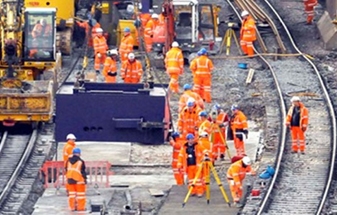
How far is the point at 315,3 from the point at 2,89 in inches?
576

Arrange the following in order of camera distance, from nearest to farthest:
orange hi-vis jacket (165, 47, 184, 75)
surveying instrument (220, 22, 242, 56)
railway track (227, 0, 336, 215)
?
railway track (227, 0, 336, 215)
orange hi-vis jacket (165, 47, 184, 75)
surveying instrument (220, 22, 242, 56)

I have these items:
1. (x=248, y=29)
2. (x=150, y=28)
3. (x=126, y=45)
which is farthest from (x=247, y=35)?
(x=126, y=45)

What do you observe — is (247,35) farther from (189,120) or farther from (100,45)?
(189,120)

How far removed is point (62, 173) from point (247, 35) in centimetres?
1253

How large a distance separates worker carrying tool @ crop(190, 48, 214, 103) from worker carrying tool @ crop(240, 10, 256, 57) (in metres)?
5.47

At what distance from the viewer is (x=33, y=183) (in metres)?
33.0

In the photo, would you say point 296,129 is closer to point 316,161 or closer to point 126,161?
point 316,161

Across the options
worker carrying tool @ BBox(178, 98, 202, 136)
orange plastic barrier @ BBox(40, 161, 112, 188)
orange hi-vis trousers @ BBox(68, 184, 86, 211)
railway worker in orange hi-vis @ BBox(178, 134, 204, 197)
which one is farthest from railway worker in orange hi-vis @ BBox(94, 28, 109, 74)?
orange hi-vis trousers @ BBox(68, 184, 86, 211)

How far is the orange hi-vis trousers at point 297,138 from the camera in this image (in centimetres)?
3362

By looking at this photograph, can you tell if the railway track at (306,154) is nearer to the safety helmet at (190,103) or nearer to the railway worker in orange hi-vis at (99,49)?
the safety helmet at (190,103)

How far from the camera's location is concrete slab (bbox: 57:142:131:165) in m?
34.8

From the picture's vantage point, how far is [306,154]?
111 ft

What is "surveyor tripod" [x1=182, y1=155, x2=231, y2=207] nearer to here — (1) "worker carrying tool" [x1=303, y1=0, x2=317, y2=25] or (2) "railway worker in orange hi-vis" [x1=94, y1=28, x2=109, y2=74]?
(2) "railway worker in orange hi-vis" [x1=94, y1=28, x2=109, y2=74]

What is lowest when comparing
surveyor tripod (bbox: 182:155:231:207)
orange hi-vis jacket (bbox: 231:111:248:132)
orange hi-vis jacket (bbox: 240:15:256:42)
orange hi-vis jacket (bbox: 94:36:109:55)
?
surveyor tripod (bbox: 182:155:231:207)
